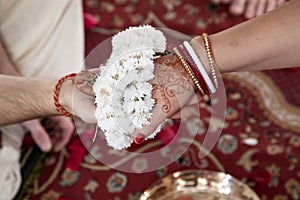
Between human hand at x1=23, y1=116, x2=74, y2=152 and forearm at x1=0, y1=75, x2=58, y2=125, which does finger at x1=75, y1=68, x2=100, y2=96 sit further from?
human hand at x1=23, y1=116, x2=74, y2=152

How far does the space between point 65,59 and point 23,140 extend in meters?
0.25

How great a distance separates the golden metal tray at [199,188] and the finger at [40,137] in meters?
0.34

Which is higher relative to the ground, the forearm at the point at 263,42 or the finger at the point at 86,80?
the forearm at the point at 263,42

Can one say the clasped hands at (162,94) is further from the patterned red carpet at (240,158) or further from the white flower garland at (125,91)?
the patterned red carpet at (240,158)

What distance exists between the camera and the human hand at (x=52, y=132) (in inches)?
52.7

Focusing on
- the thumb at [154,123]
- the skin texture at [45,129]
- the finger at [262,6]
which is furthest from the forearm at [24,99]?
the finger at [262,6]

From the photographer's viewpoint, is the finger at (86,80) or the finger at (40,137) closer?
the finger at (86,80)

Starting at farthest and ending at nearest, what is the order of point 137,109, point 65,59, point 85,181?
point 65,59, point 85,181, point 137,109

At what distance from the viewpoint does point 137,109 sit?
75cm

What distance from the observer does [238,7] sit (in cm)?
172

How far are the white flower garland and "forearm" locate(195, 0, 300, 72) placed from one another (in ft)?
0.40

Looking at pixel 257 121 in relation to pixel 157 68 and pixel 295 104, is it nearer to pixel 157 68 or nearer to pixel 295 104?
pixel 295 104

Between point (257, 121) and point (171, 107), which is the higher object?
point (257, 121)

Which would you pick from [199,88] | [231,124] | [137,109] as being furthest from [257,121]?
[137,109]
